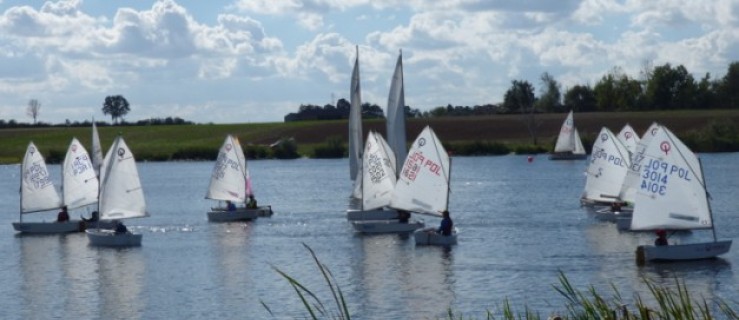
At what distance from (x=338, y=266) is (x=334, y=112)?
14359 cm

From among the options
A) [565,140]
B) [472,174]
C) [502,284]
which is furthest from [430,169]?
[565,140]

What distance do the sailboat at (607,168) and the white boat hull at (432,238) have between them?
14048 millimetres

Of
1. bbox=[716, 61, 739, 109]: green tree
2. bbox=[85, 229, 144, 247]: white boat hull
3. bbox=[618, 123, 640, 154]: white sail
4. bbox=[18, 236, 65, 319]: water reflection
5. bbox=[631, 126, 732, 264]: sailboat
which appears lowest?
bbox=[18, 236, 65, 319]: water reflection

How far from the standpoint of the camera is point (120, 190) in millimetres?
51188

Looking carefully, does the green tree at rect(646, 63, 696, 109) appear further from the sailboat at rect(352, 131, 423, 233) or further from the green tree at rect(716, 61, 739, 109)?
the sailboat at rect(352, 131, 423, 233)

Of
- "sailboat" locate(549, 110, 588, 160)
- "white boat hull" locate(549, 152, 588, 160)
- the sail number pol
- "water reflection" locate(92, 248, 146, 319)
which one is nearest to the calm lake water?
"water reflection" locate(92, 248, 146, 319)

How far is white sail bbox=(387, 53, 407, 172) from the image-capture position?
178ft

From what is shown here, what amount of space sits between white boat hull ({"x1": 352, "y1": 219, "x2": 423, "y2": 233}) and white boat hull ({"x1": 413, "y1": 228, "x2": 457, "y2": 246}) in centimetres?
366

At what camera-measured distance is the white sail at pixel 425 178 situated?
47750 millimetres

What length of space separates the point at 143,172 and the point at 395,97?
79059 millimetres

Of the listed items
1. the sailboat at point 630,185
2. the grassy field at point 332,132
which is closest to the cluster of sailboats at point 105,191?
the sailboat at point 630,185

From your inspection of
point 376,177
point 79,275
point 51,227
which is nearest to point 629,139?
point 376,177

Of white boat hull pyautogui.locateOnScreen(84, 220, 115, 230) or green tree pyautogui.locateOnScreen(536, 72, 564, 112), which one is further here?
green tree pyautogui.locateOnScreen(536, 72, 564, 112)

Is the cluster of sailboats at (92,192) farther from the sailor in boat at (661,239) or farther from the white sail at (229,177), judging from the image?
the sailor in boat at (661,239)
